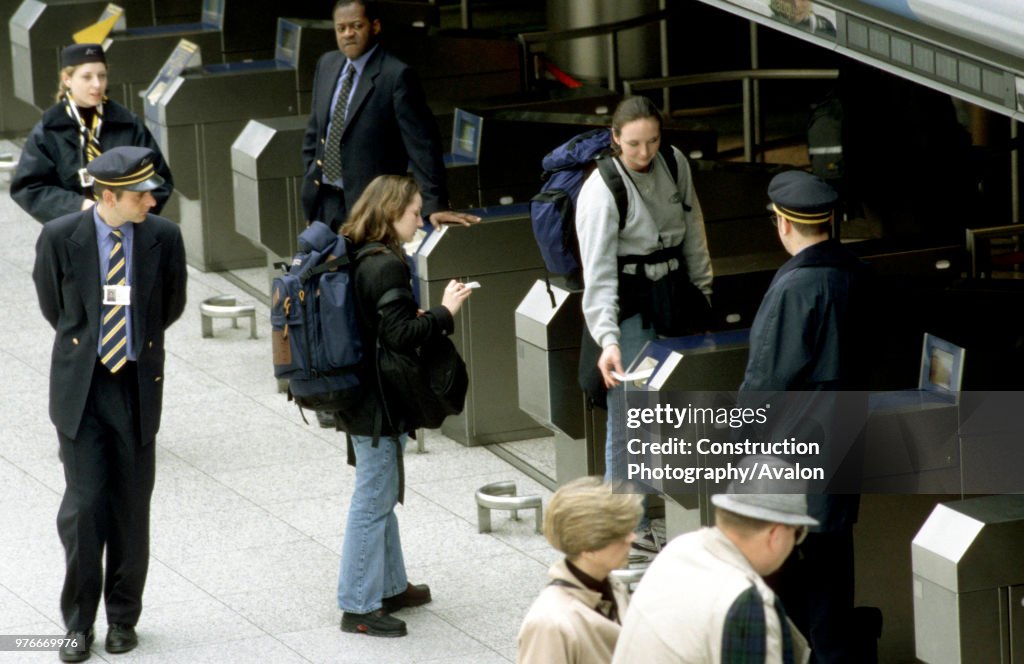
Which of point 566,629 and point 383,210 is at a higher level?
point 383,210

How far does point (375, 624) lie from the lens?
21.2 ft

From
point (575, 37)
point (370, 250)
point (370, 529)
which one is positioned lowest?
point (370, 529)

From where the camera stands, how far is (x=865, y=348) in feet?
17.8

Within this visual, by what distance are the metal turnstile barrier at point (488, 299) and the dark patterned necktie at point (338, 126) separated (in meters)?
0.57

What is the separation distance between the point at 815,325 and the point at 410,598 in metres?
2.18

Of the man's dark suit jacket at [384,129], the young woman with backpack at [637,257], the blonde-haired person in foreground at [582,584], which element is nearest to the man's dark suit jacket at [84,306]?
the young woman with backpack at [637,257]

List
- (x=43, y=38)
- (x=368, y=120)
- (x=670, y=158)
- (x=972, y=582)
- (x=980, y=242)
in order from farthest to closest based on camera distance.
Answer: (x=43, y=38), (x=368, y=120), (x=980, y=242), (x=670, y=158), (x=972, y=582)

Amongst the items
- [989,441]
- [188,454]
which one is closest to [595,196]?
[989,441]

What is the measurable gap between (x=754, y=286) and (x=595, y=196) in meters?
1.16

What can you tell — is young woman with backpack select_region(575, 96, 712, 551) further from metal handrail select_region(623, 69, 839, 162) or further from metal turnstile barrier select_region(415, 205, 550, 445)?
metal handrail select_region(623, 69, 839, 162)

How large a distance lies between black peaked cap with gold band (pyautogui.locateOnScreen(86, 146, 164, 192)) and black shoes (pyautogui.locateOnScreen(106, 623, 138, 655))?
1.58 meters

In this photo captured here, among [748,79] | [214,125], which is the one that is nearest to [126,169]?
[214,125]

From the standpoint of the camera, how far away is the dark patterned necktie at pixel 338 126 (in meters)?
8.33

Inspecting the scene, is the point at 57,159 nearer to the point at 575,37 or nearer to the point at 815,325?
the point at 815,325
